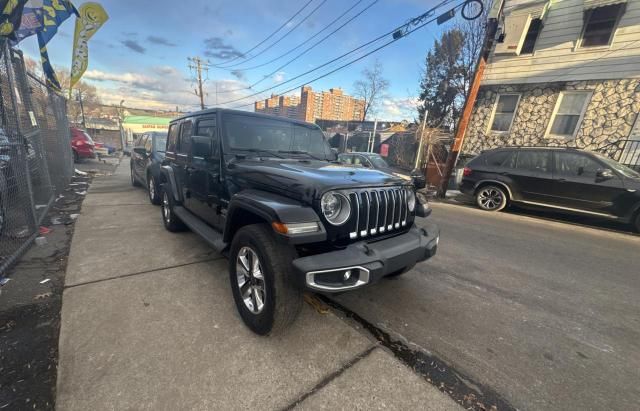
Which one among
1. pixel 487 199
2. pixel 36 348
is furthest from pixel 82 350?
pixel 487 199

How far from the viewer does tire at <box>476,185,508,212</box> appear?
7.15 metres

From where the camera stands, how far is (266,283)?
201cm

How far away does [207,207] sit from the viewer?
3316mm

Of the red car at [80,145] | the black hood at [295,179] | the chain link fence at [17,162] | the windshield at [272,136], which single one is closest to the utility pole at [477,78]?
the windshield at [272,136]

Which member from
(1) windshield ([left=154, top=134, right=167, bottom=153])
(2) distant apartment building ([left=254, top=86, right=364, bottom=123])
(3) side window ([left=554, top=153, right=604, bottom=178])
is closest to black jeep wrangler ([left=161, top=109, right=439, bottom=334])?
(1) windshield ([left=154, top=134, right=167, bottom=153])

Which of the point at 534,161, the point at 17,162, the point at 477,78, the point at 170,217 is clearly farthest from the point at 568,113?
the point at 17,162

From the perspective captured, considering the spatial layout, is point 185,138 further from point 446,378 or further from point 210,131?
point 446,378

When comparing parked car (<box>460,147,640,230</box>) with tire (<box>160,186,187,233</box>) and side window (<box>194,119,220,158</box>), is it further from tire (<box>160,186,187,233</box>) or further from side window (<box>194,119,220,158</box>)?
tire (<box>160,186,187,233</box>)

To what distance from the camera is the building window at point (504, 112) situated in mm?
10391

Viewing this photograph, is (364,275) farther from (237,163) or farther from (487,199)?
(487,199)

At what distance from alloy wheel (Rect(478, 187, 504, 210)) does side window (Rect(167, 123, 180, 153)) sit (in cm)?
735

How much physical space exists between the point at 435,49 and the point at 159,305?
22676 mm

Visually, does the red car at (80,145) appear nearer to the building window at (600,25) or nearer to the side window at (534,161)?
the side window at (534,161)

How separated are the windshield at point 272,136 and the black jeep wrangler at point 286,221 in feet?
0.04
